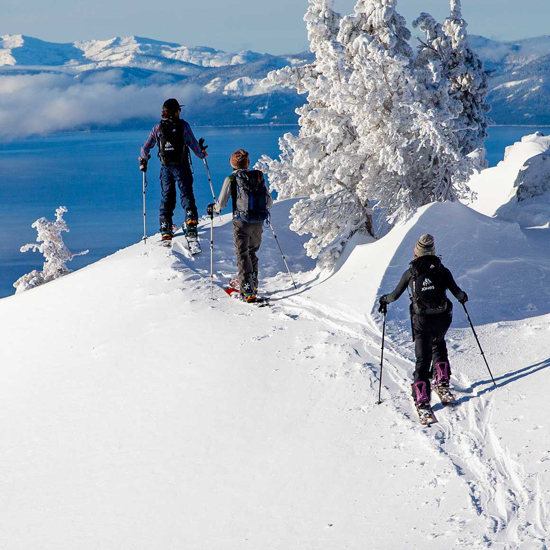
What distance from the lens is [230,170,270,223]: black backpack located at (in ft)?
33.6

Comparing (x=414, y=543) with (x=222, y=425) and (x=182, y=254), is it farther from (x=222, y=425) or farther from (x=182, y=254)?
(x=182, y=254)

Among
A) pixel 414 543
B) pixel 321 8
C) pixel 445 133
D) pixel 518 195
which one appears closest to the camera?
pixel 414 543

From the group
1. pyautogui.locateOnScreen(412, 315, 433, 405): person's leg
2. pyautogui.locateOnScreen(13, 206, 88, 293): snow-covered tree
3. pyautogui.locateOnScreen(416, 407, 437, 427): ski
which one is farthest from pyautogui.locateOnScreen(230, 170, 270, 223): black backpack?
pyautogui.locateOnScreen(13, 206, 88, 293): snow-covered tree

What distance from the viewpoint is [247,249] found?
424 inches

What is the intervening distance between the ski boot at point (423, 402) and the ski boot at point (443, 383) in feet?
1.02

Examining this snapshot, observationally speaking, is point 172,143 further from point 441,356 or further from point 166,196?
point 441,356

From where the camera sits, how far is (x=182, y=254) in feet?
45.5

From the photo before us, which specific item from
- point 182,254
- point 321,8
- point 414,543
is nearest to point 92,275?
point 182,254

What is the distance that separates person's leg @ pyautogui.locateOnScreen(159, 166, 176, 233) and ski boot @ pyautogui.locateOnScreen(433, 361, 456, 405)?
732 centimetres

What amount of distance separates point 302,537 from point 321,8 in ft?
45.6

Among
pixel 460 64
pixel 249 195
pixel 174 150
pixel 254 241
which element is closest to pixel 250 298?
pixel 254 241

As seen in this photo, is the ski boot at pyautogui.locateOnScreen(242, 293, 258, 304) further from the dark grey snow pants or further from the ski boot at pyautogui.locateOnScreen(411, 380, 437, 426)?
the ski boot at pyautogui.locateOnScreen(411, 380, 437, 426)

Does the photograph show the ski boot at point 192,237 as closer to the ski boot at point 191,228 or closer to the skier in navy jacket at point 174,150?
the ski boot at point 191,228

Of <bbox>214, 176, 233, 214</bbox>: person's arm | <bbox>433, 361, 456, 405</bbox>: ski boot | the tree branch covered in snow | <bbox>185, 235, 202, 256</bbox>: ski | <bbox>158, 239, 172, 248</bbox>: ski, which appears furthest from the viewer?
<bbox>158, 239, 172, 248</bbox>: ski
